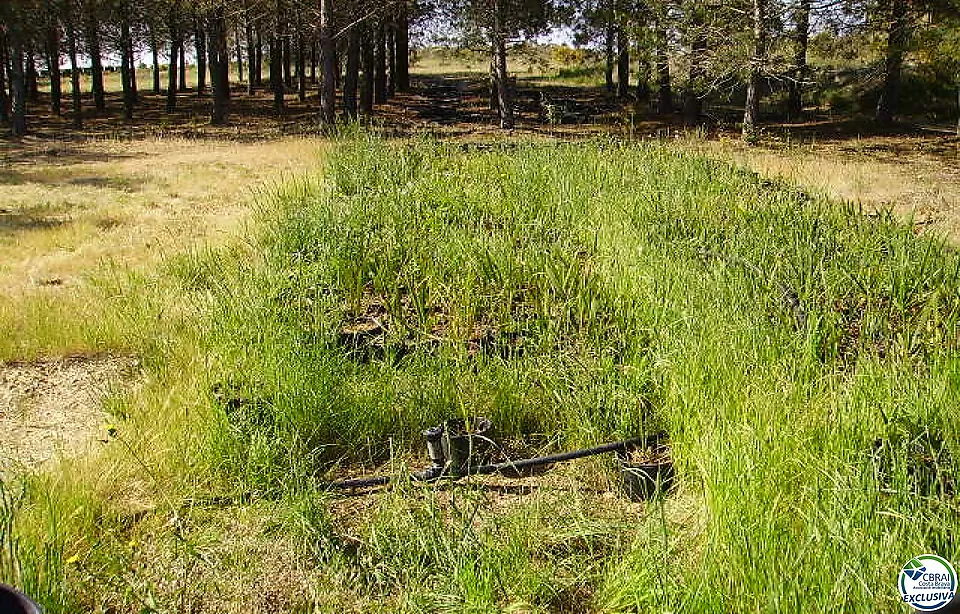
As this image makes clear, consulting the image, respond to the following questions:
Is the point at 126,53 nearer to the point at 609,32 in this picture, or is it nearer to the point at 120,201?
the point at 609,32

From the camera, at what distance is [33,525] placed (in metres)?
2.47

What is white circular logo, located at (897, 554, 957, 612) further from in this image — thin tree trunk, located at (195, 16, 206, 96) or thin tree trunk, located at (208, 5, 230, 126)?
thin tree trunk, located at (195, 16, 206, 96)

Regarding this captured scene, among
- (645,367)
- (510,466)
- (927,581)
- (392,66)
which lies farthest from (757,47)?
(392,66)

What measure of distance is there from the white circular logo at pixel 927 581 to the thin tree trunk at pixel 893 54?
1586 centimetres

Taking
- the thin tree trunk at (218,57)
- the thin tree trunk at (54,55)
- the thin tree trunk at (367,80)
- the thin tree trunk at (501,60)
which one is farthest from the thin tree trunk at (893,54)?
→ the thin tree trunk at (54,55)

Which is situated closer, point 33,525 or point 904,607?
point 904,607

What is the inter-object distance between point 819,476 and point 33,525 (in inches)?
90.2

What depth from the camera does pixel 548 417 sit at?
11.1ft

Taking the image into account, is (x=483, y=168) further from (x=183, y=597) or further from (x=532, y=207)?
(x=183, y=597)

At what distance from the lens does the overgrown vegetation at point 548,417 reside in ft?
6.94

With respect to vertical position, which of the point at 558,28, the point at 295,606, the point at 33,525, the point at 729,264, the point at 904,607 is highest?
the point at 558,28

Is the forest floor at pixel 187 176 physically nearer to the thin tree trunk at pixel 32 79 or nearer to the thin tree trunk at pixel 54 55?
the thin tree trunk at pixel 54 55

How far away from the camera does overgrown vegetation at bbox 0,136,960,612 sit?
2115 millimetres

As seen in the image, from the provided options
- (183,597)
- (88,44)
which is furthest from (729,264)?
(88,44)
